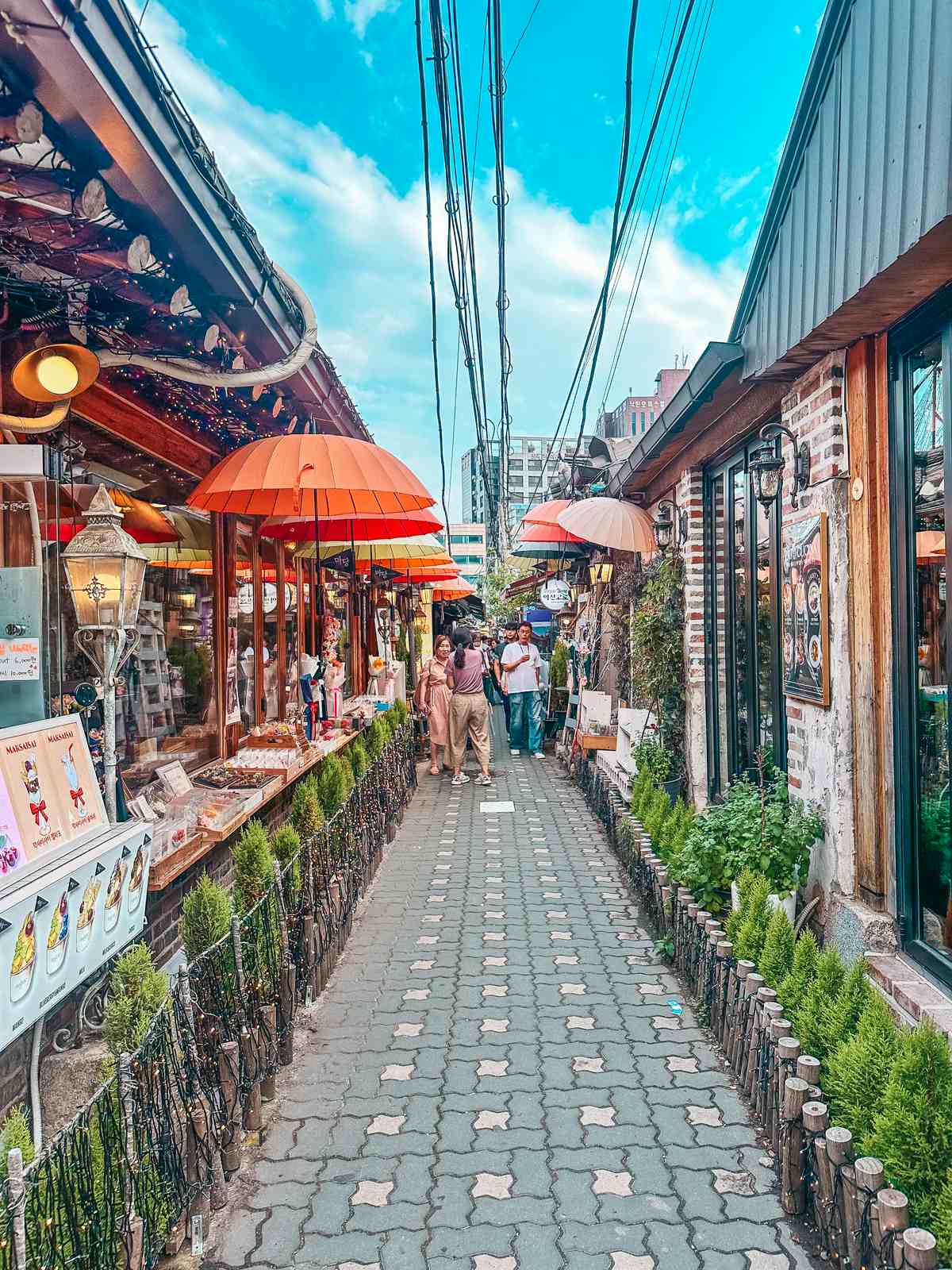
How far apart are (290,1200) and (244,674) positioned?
512 centimetres

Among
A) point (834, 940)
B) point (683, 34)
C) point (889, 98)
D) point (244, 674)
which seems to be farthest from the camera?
point (244, 674)

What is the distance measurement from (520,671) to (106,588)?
9.53 m

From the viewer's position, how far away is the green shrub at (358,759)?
7.54 metres

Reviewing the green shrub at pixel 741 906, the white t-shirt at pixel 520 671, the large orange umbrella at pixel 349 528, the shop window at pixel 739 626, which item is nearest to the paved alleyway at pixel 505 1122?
the green shrub at pixel 741 906

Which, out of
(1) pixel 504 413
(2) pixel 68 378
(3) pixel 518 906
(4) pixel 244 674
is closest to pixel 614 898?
(3) pixel 518 906

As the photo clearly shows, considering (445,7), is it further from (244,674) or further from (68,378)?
(244,674)

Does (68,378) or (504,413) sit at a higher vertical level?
(504,413)

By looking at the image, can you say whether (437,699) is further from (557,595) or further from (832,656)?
(832,656)

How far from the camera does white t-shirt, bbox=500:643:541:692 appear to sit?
41.4 ft

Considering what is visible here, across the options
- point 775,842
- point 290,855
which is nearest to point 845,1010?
point 775,842

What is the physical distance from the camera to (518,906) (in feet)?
20.0

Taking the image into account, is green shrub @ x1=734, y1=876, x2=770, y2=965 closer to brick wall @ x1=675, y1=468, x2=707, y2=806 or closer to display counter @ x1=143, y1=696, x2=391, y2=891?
display counter @ x1=143, y1=696, x2=391, y2=891

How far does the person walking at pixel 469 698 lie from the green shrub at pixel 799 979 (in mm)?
7706

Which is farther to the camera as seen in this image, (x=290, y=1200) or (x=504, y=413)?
(x=504, y=413)
